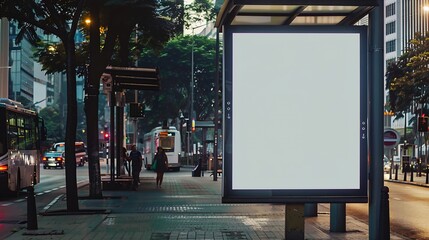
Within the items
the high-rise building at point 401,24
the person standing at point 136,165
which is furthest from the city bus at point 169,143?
the high-rise building at point 401,24

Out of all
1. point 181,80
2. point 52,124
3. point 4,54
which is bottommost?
point 52,124

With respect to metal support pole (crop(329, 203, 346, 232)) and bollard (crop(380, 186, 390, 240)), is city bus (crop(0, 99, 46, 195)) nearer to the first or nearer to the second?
metal support pole (crop(329, 203, 346, 232))

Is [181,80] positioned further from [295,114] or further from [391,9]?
[295,114]

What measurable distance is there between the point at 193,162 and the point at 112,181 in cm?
4479

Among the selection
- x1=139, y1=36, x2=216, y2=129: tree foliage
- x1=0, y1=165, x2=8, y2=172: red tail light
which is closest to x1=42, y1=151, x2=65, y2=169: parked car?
x1=139, y1=36, x2=216, y2=129: tree foliage

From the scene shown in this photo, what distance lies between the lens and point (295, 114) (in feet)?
34.6

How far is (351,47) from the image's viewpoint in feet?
34.4

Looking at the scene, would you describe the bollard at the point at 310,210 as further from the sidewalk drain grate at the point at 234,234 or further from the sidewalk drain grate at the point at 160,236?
the sidewalk drain grate at the point at 160,236

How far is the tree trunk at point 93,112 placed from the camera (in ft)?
75.4

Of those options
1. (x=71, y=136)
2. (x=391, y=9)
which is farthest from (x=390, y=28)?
(x=71, y=136)

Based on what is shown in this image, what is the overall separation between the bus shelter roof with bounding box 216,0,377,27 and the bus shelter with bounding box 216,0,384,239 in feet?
0.09

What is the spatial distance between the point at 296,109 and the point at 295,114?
0.07m

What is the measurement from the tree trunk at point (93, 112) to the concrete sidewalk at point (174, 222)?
59 centimetres

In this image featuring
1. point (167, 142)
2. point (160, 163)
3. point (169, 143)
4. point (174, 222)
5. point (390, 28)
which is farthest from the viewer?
point (390, 28)
